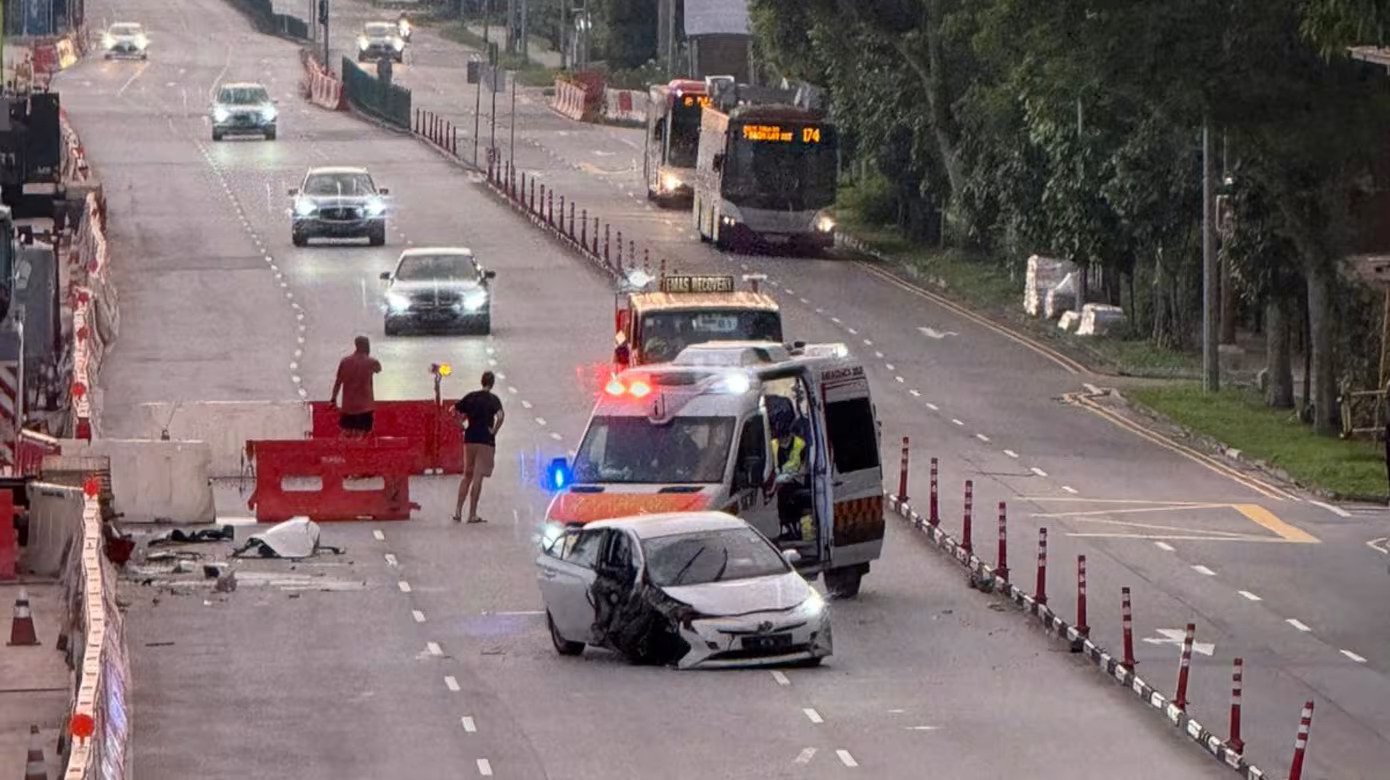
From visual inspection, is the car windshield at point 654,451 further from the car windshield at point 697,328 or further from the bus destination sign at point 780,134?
the bus destination sign at point 780,134

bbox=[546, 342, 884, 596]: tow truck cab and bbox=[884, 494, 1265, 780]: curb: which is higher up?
bbox=[546, 342, 884, 596]: tow truck cab

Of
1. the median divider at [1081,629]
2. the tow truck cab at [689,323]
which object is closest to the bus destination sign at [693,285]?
the tow truck cab at [689,323]

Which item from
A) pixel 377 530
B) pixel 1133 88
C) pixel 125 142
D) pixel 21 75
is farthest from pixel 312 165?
pixel 377 530

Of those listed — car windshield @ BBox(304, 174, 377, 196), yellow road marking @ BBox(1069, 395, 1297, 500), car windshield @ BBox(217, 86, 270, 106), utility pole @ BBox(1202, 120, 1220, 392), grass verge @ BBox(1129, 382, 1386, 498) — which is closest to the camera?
yellow road marking @ BBox(1069, 395, 1297, 500)

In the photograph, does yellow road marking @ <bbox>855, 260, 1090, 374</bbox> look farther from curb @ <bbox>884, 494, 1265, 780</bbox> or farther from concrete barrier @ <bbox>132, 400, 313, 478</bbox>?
concrete barrier @ <bbox>132, 400, 313, 478</bbox>

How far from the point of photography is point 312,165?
80312 millimetres

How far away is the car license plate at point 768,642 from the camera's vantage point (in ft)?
81.1

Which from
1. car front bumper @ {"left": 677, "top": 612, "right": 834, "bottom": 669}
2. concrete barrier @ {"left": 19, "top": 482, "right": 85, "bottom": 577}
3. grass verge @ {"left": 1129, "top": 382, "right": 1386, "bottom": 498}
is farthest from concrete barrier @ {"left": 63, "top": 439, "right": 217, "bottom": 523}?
grass verge @ {"left": 1129, "top": 382, "right": 1386, "bottom": 498}

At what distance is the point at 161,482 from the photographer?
33219 millimetres

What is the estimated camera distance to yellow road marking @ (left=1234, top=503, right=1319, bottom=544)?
34.3 m

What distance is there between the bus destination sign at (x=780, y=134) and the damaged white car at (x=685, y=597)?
41.3 meters

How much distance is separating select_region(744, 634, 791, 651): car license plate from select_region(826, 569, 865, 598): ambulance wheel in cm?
404

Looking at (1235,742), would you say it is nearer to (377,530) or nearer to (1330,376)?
(377,530)

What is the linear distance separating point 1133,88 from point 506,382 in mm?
10010
